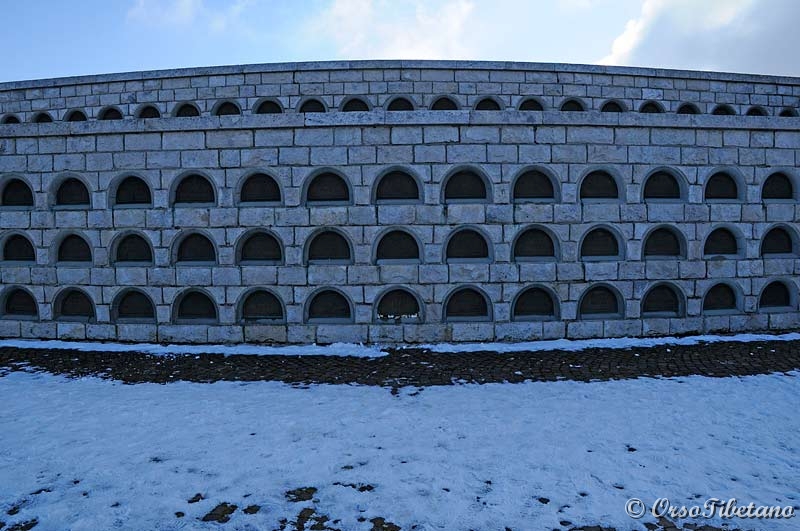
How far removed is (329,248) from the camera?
371 inches

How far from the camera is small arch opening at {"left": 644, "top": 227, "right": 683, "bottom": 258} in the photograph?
31.6 ft

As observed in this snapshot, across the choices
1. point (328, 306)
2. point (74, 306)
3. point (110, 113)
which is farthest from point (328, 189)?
point (110, 113)

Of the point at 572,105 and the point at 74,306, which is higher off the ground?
the point at 572,105

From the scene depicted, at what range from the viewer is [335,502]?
388 cm

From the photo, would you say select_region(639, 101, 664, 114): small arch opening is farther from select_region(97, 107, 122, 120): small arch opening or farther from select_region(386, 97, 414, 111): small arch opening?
select_region(97, 107, 122, 120): small arch opening

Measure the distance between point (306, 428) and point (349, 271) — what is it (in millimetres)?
4397

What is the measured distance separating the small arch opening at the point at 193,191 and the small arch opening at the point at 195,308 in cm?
214

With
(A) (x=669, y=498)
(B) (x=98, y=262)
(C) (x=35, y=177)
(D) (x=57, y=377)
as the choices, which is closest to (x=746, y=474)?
(A) (x=669, y=498)

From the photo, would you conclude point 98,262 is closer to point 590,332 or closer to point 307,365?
point 307,365

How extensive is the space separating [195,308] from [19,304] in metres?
4.40

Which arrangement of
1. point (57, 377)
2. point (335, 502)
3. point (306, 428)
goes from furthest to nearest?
point (57, 377) → point (306, 428) → point (335, 502)

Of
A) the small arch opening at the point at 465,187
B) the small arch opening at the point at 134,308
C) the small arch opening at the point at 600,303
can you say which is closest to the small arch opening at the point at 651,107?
the small arch opening at the point at 600,303

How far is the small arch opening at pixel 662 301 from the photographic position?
9641 mm

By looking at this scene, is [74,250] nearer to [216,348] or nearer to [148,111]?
[216,348]
